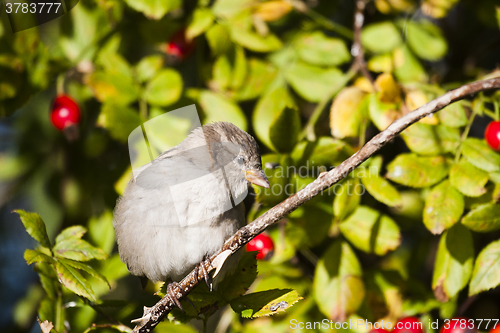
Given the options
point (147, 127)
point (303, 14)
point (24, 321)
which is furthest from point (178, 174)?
point (24, 321)

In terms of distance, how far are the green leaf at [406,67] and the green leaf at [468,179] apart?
0.63 meters

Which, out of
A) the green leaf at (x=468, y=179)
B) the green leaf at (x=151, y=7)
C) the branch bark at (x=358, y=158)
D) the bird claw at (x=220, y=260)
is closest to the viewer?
the branch bark at (x=358, y=158)

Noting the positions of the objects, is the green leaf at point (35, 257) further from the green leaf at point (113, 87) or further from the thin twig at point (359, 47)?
the thin twig at point (359, 47)

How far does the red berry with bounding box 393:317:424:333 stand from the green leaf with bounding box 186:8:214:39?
1.56m

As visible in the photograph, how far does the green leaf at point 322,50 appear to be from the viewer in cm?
183

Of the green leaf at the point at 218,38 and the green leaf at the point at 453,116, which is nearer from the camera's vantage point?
the green leaf at the point at 453,116

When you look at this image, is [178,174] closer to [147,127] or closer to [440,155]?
[147,127]

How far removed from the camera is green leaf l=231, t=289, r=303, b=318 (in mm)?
1084

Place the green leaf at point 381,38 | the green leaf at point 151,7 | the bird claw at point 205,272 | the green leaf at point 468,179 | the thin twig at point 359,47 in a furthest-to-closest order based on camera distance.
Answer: the green leaf at point 381,38 < the thin twig at point 359,47 < the green leaf at point 151,7 < the green leaf at point 468,179 < the bird claw at point 205,272

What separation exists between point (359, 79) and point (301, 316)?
3.71 ft

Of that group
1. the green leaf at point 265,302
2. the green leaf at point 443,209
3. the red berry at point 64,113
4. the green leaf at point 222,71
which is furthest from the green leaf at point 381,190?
the red berry at point 64,113

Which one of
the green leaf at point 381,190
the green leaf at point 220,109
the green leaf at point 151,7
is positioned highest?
the green leaf at point 151,7

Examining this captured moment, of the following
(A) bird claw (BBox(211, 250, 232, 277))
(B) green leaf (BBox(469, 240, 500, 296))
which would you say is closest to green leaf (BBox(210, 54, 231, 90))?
(A) bird claw (BBox(211, 250, 232, 277))

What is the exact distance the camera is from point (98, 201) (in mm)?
1905
